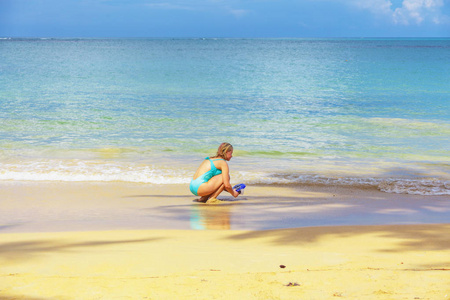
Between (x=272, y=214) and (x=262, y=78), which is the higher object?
(x=262, y=78)

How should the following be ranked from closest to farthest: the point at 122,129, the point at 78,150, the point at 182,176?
the point at 182,176 < the point at 78,150 < the point at 122,129

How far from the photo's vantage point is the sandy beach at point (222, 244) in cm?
430

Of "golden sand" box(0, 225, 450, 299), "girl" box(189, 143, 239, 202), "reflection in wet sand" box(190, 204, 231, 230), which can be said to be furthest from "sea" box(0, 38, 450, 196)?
"golden sand" box(0, 225, 450, 299)

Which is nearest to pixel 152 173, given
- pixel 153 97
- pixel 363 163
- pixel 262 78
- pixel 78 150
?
pixel 78 150

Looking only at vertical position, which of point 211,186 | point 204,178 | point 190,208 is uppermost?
Answer: point 204,178

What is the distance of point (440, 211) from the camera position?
7.86 m

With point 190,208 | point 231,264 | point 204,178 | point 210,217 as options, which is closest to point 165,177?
point 204,178

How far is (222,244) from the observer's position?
580 cm

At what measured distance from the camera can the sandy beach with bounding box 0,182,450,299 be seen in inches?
169

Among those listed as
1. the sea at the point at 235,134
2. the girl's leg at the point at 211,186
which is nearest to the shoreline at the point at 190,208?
the girl's leg at the point at 211,186

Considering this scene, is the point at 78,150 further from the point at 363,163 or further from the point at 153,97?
the point at 153,97

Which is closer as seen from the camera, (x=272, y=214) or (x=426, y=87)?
(x=272, y=214)

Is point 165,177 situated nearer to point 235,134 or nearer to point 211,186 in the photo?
point 211,186

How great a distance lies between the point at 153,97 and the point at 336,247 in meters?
20.7
